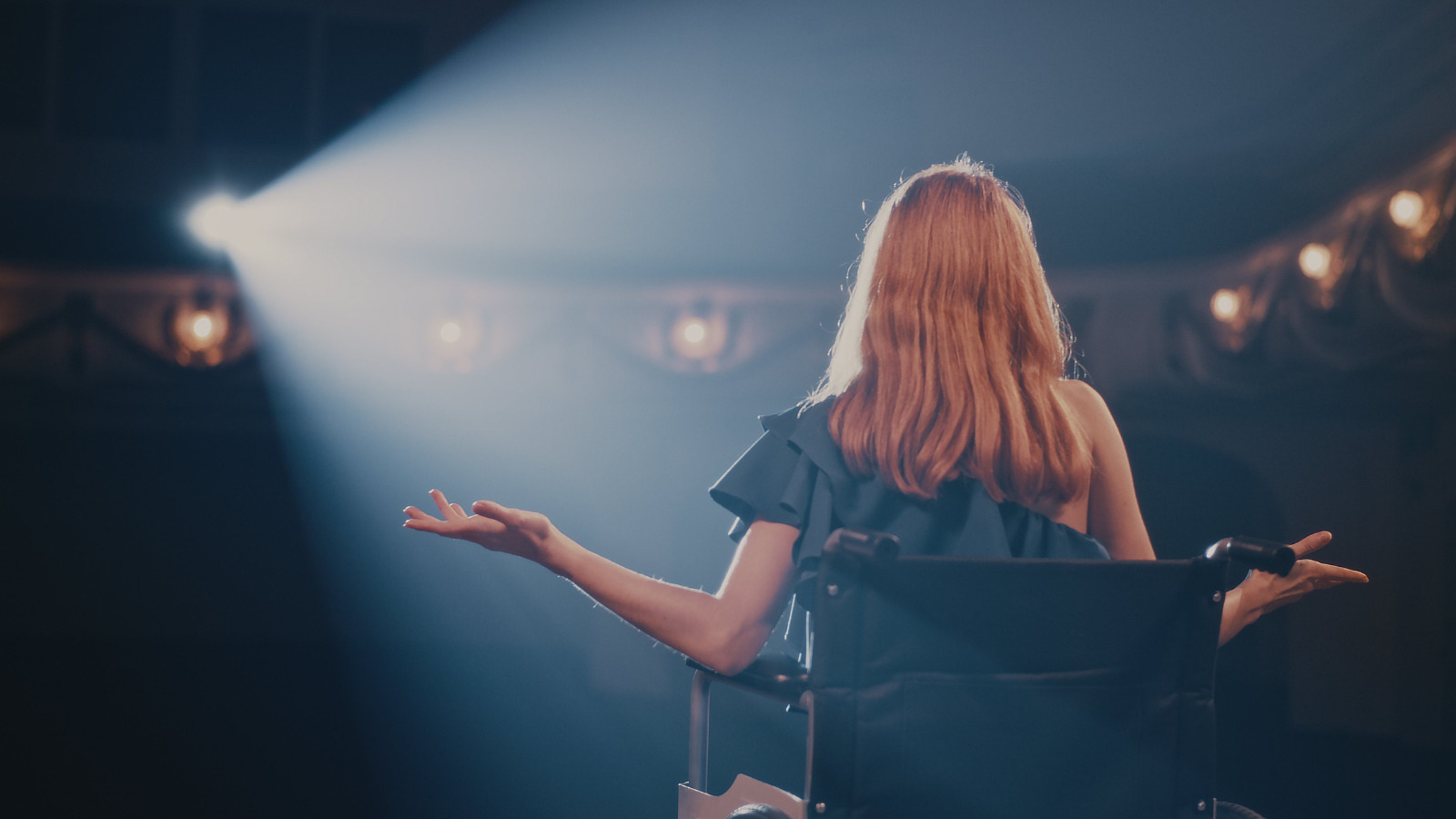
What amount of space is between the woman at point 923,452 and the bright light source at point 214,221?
6.67 metres

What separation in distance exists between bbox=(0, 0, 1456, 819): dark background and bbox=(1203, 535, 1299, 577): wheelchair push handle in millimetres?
2984

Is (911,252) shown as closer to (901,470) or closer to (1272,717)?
(901,470)

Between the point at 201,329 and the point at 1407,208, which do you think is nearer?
the point at 1407,208

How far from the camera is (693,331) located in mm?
6172

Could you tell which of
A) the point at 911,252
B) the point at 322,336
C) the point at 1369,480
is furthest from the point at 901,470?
the point at 322,336

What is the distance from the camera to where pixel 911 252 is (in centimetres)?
119

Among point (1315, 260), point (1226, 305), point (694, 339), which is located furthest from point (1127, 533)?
point (694, 339)

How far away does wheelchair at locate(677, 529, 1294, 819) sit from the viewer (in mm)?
975

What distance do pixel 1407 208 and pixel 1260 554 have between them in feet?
12.4

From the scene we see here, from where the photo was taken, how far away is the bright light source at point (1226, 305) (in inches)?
204

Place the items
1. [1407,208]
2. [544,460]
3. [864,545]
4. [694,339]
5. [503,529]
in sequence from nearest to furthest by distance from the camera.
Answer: [864,545]
[503,529]
[1407,208]
[694,339]
[544,460]

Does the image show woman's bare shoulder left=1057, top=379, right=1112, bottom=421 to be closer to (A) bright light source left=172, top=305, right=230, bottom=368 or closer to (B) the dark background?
(B) the dark background

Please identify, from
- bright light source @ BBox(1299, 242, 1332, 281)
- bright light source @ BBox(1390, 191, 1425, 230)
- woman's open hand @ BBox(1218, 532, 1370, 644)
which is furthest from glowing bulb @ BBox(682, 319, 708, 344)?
woman's open hand @ BBox(1218, 532, 1370, 644)

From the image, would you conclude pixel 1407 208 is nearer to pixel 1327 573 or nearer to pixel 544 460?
pixel 1327 573
